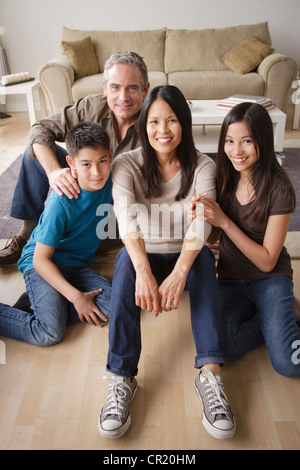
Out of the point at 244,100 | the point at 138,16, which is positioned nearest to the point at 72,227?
the point at 244,100

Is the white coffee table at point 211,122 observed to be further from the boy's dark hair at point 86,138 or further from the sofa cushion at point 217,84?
the boy's dark hair at point 86,138

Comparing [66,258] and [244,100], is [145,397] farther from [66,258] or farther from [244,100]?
[244,100]

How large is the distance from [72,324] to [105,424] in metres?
0.51

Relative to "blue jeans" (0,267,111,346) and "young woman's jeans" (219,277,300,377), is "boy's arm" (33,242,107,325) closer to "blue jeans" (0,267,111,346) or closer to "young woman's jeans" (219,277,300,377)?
"blue jeans" (0,267,111,346)

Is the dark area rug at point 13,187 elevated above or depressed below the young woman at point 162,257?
below

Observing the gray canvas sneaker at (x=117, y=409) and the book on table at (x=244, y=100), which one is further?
the book on table at (x=244, y=100)

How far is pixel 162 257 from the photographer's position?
1465 millimetres

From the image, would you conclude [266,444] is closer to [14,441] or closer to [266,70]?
[14,441]

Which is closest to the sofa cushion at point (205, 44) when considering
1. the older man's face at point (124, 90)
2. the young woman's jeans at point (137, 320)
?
the older man's face at point (124, 90)

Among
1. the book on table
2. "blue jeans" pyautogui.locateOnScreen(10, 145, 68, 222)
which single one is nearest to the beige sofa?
the book on table

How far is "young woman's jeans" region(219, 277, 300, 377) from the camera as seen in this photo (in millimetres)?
1283

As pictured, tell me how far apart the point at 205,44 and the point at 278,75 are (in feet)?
2.81

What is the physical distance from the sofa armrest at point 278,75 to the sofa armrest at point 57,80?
1798mm

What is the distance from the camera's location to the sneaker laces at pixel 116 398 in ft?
3.78
